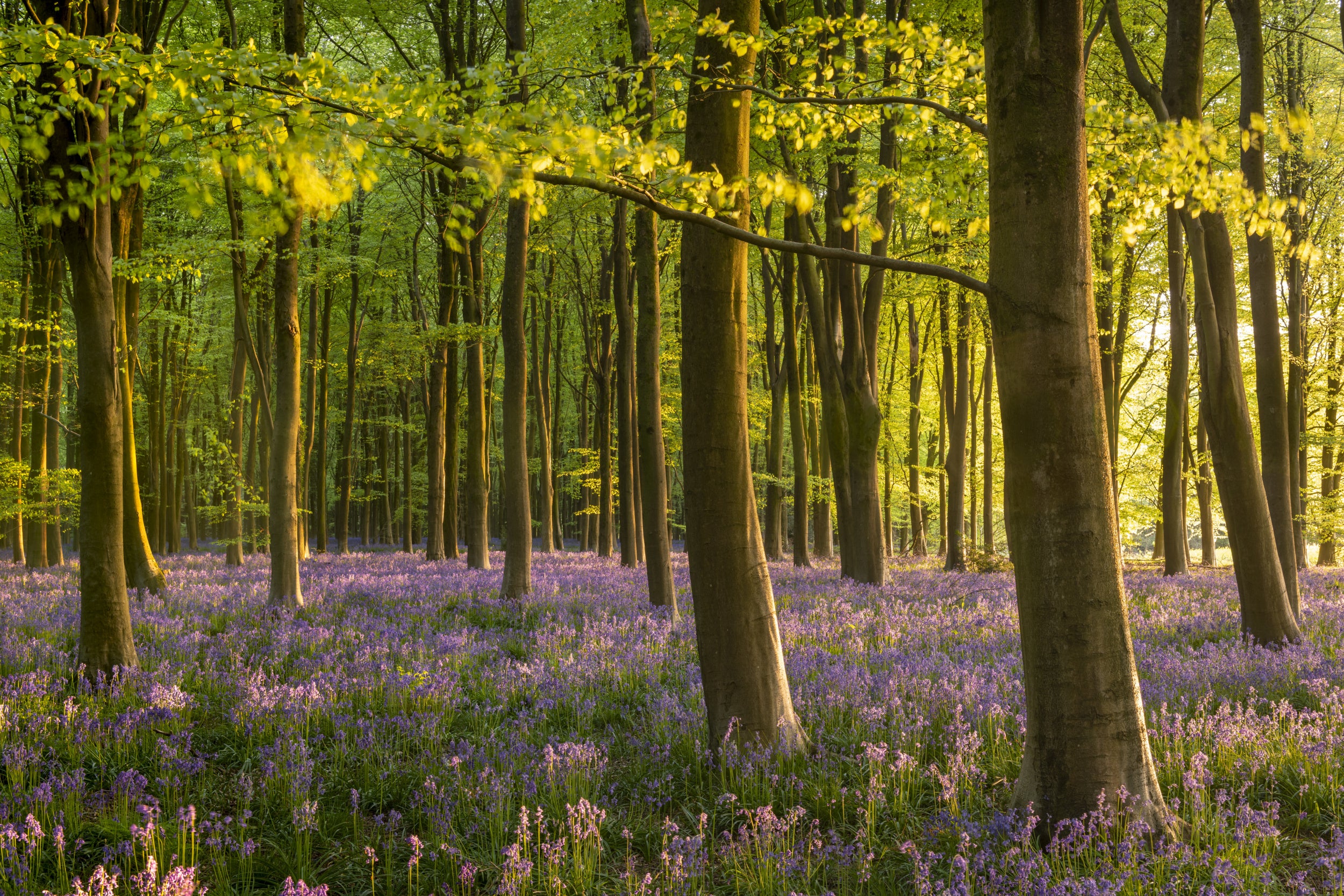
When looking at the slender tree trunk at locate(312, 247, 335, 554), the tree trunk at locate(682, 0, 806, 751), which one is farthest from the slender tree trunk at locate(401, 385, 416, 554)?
the tree trunk at locate(682, 0, 806, 751)

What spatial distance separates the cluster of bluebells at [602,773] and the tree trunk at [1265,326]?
7.05 feet

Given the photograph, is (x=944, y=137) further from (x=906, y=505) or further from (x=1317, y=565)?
(x=906, y=505)

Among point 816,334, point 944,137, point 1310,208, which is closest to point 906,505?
point 1310,208

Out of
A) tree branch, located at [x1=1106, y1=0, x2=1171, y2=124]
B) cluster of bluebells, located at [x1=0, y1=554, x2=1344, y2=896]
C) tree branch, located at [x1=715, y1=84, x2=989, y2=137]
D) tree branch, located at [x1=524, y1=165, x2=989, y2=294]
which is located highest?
tree branch, located at [x1=1106, y1=0, x2=1171, y2=124]

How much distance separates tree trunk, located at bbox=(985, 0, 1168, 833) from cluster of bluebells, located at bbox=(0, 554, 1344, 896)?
0.92 ft

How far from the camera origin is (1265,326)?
9.29 m

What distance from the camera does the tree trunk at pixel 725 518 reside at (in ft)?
16.1

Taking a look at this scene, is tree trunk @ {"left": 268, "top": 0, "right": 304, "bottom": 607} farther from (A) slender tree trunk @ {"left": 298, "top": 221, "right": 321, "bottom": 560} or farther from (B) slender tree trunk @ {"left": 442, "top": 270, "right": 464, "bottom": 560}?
(A) slender tree trunk @ {"left": 298, "top": 221, "right": 321, "bottom": 560}

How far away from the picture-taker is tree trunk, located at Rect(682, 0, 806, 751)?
4898 millimetres

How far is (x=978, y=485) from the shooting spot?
118 feet

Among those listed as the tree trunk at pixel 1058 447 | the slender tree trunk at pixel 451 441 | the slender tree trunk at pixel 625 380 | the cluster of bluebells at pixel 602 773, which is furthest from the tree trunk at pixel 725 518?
the slender tree trunk at pixel 451 441

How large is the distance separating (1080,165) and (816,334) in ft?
39.3

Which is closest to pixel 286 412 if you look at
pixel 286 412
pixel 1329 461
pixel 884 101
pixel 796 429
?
pixel 286 412

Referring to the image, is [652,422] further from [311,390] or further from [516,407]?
[311,390]
